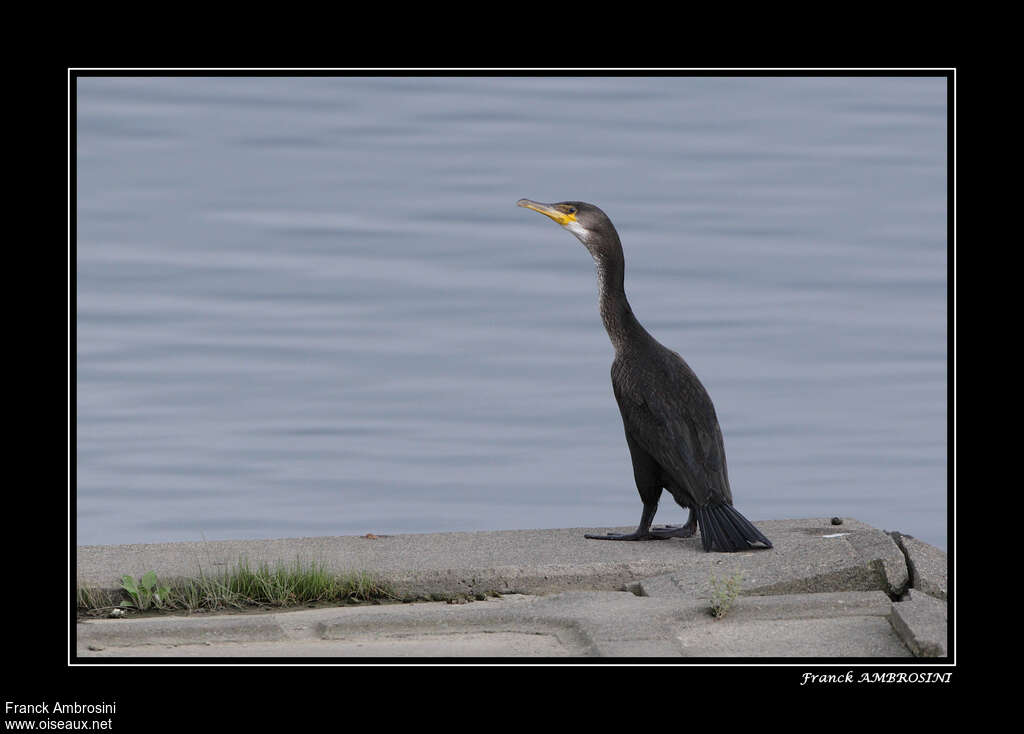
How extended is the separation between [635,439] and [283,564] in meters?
1.92

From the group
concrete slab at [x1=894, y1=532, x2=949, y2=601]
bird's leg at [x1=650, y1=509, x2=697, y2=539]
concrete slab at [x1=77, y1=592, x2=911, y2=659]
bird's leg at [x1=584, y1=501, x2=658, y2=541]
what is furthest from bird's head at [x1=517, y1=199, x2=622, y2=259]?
concrete slab at [x1=77, y1=592, x2=911, y2=659]

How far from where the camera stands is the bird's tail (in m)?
7.83

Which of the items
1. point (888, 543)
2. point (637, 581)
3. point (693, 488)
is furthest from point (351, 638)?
point (888, 543)

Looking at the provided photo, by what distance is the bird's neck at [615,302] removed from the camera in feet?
27.5

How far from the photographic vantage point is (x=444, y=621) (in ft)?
21.9

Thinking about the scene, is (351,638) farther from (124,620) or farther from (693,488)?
(693,488)

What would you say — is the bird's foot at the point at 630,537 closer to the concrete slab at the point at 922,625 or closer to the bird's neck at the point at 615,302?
the bird's neck at the point at 615,302

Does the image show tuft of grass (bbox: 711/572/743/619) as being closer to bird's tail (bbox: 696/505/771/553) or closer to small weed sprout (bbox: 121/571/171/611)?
bird's tail (bbox: 696/505/771/553)

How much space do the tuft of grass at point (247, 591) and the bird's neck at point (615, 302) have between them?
1955 mm

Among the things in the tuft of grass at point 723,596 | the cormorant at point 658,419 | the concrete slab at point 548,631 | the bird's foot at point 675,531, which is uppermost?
the cormorant at point 658,419

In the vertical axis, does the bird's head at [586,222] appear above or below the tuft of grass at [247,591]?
above

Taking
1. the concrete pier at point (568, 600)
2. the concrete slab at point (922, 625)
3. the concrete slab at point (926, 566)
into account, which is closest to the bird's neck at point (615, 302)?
the concrete pier at point (568, 600)

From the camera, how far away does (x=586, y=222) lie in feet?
28.0
